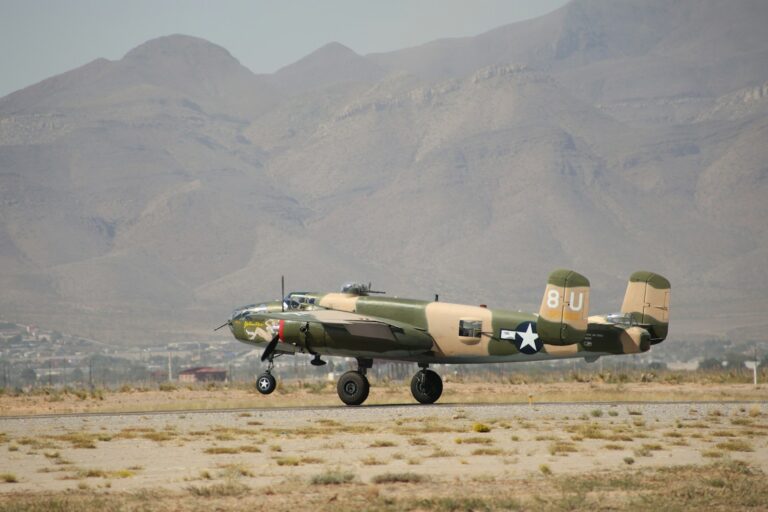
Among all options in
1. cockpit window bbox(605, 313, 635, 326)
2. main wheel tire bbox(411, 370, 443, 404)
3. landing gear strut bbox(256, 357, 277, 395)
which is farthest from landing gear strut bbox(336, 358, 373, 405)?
cockpit window bbox(605, 313, 635, 326)

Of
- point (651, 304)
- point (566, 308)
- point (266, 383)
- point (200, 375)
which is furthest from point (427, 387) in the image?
point (200, 375)

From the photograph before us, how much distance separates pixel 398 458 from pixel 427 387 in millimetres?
15055

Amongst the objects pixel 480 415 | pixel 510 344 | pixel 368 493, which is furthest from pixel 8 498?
pixel 510 344

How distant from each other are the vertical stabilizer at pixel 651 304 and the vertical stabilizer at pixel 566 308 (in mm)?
5041

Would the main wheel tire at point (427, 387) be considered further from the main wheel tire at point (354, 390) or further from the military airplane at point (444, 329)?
the main wheel tire at point (354, 390)

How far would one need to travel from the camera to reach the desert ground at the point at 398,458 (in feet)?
75.0

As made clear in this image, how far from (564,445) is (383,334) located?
1288 cm

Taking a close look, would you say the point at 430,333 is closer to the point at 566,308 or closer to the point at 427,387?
the point at 427,387

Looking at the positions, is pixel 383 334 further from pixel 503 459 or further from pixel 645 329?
pixel 503 459

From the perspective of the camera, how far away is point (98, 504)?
22453 millimetres

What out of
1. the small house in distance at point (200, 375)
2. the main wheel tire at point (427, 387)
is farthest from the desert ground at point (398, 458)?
the small house in distance at point (200, 375)

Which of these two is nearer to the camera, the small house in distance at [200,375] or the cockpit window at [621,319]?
the cockpit window at [621,319]

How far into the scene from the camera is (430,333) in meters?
41.9

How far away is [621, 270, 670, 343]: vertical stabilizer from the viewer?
43688 mm
